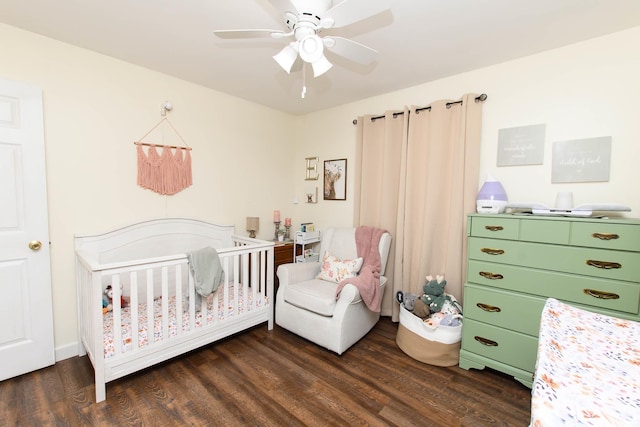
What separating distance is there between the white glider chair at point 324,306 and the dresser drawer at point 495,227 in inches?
36.0

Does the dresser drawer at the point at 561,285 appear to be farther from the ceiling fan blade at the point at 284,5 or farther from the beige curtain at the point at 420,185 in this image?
the ceiling fan blade at the point at 284,5

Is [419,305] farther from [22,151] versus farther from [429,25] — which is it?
[22,151]

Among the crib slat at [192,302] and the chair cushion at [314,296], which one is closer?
the crib slat at [192,302]

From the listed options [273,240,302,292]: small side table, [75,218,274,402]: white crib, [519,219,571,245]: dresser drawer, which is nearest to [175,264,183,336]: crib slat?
[75,218,274,402]: white crib

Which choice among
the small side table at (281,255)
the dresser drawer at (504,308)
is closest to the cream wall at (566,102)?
the dresser drawer at (504,308)

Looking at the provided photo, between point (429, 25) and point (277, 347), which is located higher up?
point (429, 25)

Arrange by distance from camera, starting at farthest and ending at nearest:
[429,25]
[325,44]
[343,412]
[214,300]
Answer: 1. [214,300]
2. [429,25]
3. [343,412]
4. [325,44]

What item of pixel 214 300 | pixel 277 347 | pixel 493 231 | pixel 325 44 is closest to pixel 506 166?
pixel 493 231

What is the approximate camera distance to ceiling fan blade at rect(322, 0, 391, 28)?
1260mm

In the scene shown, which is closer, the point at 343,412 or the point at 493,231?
the point at 343,412

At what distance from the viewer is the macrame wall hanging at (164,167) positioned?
8.55 feet

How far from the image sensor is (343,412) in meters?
1.73

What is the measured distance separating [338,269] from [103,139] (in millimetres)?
2398

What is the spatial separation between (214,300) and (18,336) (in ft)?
4.37
